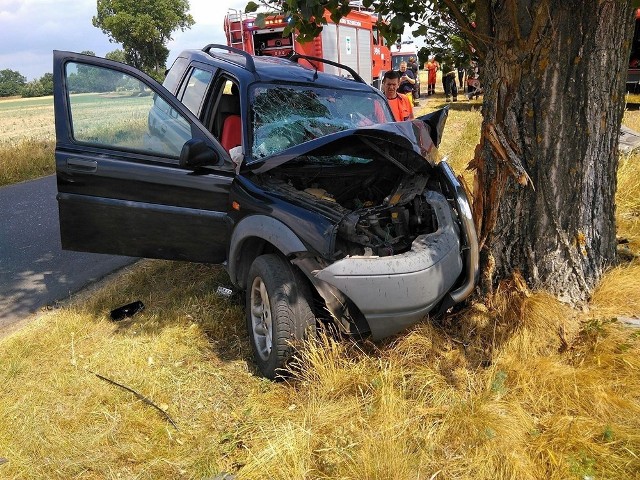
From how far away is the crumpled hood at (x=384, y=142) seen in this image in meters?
3.06

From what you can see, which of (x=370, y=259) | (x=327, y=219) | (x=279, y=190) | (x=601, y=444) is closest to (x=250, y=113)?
(x=279, y=190)

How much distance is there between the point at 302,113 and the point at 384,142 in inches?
37.8

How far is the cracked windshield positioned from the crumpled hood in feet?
1.24

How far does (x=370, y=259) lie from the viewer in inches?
105

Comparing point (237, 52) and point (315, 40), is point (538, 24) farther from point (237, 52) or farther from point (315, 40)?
point (315, 40)

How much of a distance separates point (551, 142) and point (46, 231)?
591 cm

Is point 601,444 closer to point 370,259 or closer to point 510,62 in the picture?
point 370,259

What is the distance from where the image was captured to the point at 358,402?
2625 mm

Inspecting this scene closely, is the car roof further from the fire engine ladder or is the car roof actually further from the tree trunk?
the fire engine ladder

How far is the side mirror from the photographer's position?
3.35m

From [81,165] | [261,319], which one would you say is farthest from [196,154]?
[261,319]

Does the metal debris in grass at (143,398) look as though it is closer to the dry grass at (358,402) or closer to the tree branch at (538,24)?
the dry grass at (358,402)

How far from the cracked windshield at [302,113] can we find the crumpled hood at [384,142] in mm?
377

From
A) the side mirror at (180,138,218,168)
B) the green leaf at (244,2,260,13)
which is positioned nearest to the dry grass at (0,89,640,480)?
the side mirror at (180,138,218,168)
